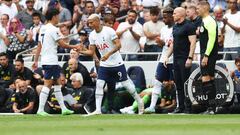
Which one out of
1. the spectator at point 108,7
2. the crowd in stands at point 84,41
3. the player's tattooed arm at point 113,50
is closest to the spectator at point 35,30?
the crowd in stands at point 84,41

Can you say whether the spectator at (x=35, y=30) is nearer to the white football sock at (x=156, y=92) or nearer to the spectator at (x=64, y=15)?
the spectator at (x=64, y=15)

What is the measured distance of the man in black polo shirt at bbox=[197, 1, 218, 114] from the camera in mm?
19891

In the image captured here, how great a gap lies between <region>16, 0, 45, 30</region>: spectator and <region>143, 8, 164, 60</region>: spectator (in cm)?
400

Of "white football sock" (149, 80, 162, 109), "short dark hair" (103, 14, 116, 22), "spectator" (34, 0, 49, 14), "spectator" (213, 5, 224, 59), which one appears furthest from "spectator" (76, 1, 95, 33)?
"white football sock" (149, 80, 162, 109)

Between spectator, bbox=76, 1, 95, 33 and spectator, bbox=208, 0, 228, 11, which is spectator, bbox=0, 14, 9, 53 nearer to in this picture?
spectator, bbox=76, 1, 95, 33

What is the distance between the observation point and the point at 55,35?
69.2 ft

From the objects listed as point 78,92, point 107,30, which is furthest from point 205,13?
point 78,92

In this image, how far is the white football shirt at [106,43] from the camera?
2092 centimetres

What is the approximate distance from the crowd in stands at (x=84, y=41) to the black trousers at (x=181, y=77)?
1045mm

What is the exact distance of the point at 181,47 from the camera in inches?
819

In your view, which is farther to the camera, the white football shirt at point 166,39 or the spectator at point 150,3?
the spectator at point 150,3

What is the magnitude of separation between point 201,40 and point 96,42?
2.45m

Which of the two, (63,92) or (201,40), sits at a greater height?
(201,40)

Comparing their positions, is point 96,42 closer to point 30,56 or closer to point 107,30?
point 107,30
